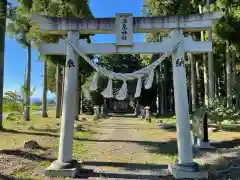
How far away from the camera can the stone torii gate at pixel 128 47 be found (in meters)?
7.86

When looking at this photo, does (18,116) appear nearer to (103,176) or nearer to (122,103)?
(103,176)

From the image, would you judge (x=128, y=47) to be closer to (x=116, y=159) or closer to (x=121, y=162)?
(x=121, y=162)

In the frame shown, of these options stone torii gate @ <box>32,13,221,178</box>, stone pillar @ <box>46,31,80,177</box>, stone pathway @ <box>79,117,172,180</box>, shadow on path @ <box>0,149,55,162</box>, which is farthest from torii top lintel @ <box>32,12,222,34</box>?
shadow on path @ <box>0,149,55,162</box>

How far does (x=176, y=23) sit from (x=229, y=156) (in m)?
5.01

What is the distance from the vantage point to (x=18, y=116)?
2462 cm

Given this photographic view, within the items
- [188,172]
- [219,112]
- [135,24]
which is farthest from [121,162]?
[219,112]

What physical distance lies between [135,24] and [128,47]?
2.02ft

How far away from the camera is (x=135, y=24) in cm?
818

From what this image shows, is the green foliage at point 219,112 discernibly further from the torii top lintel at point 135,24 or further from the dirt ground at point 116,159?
the torii top lintel at point 135,24

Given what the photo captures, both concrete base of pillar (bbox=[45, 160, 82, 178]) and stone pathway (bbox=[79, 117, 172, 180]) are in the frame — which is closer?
concrete base of pillar (bbox=[45, 160, 82, 178])

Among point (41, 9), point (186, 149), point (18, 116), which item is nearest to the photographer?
point (186, 149)

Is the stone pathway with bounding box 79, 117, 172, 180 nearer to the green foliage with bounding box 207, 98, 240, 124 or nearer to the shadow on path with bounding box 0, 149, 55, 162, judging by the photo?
the shadow on path with bounding box 0, 149, 55, 162

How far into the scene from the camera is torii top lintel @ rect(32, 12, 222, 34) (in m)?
8.00

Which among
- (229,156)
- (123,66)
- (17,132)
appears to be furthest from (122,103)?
(229,156)
